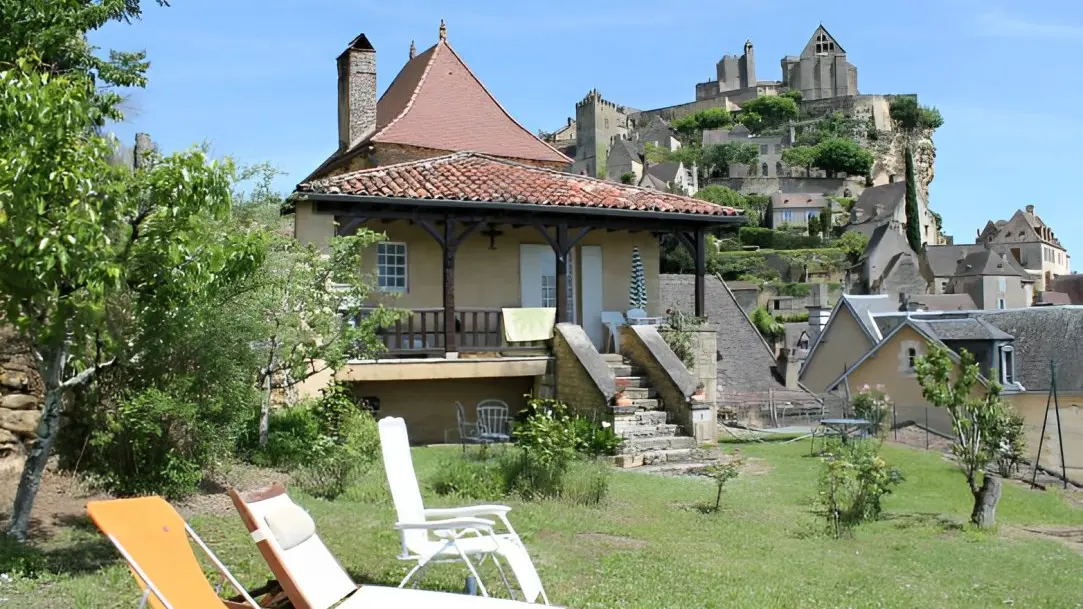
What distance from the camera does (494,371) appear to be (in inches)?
645

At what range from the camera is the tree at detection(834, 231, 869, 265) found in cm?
8438

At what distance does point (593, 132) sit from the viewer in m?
117

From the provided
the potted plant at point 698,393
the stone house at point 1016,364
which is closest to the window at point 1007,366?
the stone house at point 1016,364

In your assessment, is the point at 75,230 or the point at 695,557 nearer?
the point at 75,230

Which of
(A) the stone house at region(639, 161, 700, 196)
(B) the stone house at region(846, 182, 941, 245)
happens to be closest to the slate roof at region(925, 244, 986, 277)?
(B) the stone house at region(846, 182, 941, 245)

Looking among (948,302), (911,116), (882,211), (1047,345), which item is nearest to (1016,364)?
(1047,345)

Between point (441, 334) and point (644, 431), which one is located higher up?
point (441, 334)

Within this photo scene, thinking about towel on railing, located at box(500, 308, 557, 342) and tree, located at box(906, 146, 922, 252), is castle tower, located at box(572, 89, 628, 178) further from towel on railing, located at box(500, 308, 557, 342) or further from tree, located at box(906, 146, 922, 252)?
towel on railing, located at box(500, 308, 557, 342)

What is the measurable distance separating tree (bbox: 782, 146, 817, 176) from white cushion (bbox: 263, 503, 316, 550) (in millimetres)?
113210

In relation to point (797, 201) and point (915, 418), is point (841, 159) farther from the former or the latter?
point (915, 418)

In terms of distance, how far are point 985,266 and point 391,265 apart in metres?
69.4

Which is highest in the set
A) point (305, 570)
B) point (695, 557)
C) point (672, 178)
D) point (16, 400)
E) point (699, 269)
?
point (672, 178)

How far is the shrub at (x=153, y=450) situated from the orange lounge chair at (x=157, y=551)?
11.2ft

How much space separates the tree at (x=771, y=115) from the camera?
129m
